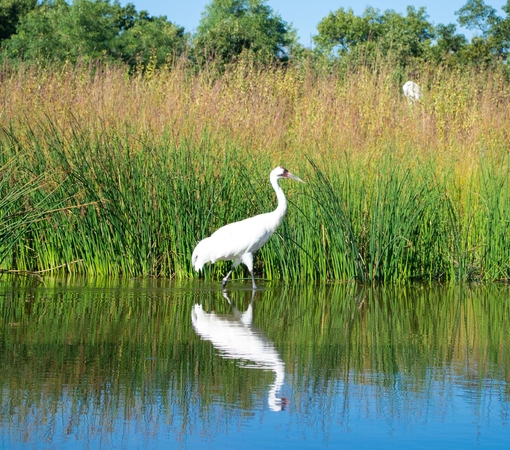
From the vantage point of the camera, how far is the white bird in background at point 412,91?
1402 cm

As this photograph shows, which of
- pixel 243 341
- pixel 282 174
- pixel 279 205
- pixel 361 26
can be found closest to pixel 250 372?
pixel 243 341

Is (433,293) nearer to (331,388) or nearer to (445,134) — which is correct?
(331,388)

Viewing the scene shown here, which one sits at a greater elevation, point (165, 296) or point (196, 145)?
point (196, 145)

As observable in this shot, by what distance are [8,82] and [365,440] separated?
344 inches

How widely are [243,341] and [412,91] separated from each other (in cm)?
981

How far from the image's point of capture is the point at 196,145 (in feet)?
31.6

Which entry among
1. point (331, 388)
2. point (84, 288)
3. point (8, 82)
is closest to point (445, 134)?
point (8, 82)

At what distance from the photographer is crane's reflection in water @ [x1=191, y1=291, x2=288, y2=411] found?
468cm

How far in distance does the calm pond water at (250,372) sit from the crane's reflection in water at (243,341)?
0.01 meters

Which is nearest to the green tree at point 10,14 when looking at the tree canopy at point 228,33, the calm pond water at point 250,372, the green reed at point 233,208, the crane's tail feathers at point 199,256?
the tree canopy at point 228,33

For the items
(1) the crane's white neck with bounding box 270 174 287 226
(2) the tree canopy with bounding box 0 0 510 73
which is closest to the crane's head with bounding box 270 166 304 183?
(1) the crane's white neck with bounding box 270 174 287 226

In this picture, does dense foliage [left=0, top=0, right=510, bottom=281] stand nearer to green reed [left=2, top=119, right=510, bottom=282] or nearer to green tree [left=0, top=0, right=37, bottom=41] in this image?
green reed [left=2, top=119, right=510, bottom=282]

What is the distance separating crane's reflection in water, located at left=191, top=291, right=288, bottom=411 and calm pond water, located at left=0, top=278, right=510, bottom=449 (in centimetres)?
1

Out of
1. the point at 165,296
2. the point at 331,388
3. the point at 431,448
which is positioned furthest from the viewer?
the point at 165,296
